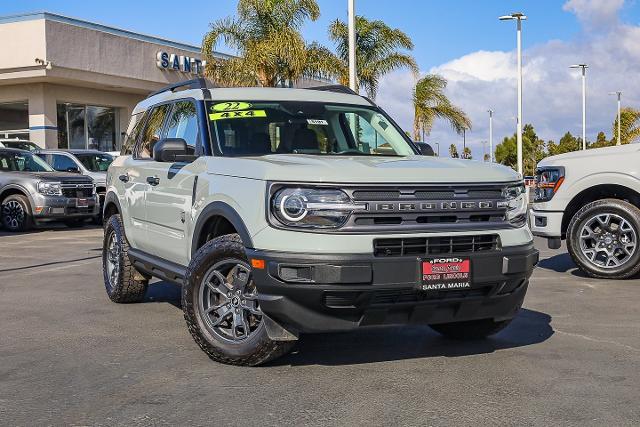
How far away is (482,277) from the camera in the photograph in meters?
4.61

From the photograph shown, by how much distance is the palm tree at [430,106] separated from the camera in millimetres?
30391

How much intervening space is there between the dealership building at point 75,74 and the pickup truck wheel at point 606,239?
20272 millimetres

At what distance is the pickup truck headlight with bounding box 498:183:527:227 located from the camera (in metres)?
4.90

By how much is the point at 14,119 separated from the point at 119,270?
23.0 m

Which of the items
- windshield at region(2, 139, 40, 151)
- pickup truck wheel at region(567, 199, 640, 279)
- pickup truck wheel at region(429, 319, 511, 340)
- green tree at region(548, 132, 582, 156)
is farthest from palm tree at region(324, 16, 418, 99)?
green tree at region(548, 132, 582, 156)

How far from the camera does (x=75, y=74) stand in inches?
1022

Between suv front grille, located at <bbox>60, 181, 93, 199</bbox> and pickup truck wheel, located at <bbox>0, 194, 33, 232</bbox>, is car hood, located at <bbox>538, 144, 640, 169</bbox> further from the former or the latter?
pickup truck wheel, located at <bbox>0, 194, 33, 232</bbox>

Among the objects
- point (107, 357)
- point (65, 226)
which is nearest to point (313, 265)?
point (107, 357)

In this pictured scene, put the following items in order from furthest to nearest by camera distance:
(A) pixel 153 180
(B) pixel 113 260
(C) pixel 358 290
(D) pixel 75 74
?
(D) pixel 75 74 < (B) pixel 113 260 < (A) pixel 153 180 < (C) pixel 358 290

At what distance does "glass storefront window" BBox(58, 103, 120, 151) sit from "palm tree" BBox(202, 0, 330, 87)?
6.80m

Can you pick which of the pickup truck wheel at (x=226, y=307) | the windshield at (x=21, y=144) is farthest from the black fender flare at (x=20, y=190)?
the pickup truck wheel at (x=226, y=307)

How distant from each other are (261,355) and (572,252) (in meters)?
5.18

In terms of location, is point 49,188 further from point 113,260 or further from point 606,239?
point 606,239

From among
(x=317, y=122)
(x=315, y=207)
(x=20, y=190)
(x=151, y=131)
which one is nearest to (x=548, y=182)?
(x=317, y=122)
